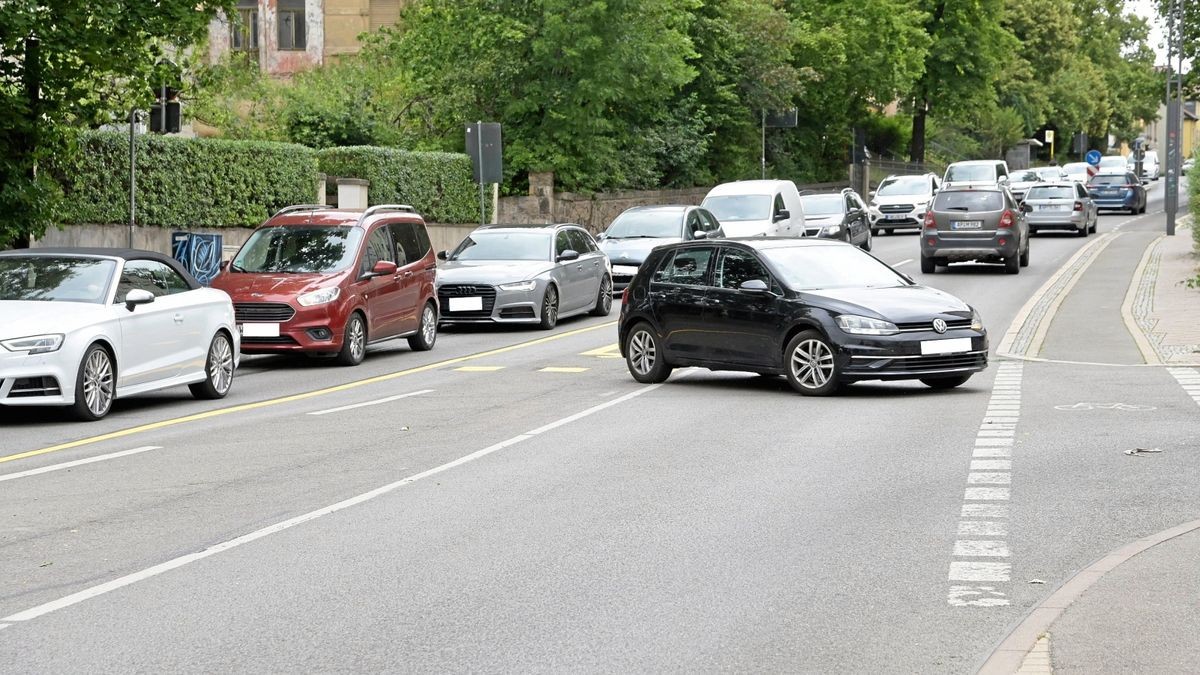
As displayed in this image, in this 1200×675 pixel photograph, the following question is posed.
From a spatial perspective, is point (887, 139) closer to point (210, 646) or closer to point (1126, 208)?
point (1126, 208)

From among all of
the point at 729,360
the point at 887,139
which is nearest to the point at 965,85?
the point at 887,139

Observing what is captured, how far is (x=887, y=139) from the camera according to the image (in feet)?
270

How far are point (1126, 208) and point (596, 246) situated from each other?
4286cm

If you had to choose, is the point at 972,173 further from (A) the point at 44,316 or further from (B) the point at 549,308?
(A) the point at 44,316

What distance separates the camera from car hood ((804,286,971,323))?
16141 mm

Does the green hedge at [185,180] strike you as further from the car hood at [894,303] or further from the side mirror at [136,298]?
the car hood at [894,303]

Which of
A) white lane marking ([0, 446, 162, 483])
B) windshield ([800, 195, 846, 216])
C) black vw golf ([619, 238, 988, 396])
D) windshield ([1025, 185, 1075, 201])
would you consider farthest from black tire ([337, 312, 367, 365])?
windshield ([1025, 185, 1075, 201])

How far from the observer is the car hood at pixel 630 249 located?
31422 millimetres

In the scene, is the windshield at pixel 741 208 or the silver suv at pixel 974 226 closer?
the silver suv at pixel 974 226

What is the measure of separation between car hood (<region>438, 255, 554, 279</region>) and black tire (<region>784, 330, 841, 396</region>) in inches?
398

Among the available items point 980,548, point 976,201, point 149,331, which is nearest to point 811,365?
point 149,331

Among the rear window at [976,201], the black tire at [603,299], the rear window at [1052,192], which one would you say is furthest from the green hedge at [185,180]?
the rear window at [1052,192]

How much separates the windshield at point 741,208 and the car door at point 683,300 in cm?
1739

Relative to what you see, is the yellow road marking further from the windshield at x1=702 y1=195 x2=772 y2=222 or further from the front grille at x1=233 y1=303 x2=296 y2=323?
the windshield at x1=702 y1=195 x2=772 y2=222
